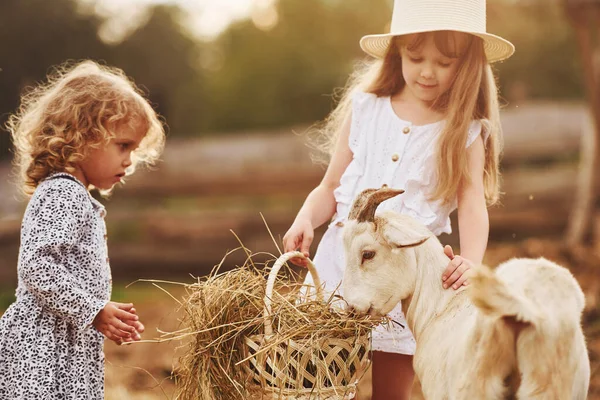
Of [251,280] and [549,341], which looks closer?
[549,341]

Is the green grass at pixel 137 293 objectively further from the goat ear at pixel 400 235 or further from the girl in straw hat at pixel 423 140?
the goat ear at pixel 400 235

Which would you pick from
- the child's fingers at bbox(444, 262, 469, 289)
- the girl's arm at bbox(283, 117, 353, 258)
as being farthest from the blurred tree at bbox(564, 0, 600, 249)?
the child's fingers at bbox(444, 262, 469, 289)

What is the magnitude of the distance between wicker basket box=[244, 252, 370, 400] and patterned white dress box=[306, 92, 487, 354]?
1.55 ft

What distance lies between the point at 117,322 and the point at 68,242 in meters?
0.37

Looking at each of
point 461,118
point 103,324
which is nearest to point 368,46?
point 461,118

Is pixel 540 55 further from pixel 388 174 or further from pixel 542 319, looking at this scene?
pixel 542 319

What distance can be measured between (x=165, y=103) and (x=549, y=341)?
10084 mm

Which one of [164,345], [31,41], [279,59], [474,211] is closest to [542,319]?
[474,211]

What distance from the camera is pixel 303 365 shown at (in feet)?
8.63

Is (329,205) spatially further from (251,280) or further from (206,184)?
(206,184)

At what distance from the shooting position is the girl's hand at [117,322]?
9.61ft

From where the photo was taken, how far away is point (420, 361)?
2.67m

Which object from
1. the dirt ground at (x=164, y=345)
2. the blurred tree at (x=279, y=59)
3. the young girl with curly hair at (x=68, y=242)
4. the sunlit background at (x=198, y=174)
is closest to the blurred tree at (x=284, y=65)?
the blurred tree at (x=279, y=59)

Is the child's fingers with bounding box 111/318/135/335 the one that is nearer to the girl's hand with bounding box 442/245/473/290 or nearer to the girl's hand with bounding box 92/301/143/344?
the girl's hand with bounding box 92/301/143/344
